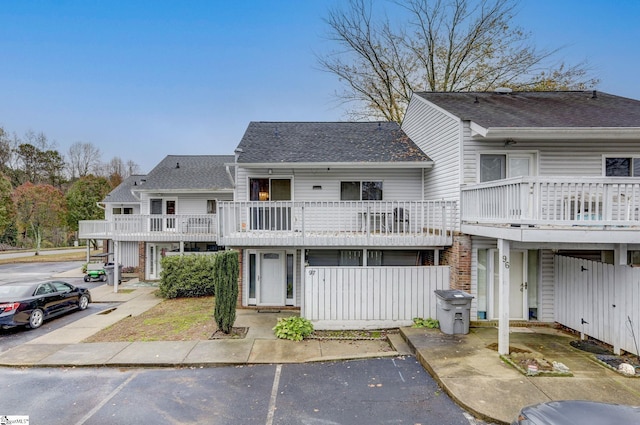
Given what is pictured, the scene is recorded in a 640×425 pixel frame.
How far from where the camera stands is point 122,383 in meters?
6.13

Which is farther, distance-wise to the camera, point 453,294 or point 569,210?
point 453,294

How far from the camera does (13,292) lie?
992 cm

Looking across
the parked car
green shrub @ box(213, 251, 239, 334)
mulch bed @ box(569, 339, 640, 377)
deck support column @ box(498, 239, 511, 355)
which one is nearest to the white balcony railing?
deck support column @ box(498, 239, 511, 355)

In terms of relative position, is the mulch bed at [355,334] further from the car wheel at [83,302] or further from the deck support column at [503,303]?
the car wheel at [83,302]

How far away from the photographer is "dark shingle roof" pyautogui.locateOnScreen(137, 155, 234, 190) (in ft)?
57.6

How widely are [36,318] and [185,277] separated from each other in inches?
185

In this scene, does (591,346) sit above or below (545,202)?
below

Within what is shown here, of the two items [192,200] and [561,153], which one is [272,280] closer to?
[192,200]

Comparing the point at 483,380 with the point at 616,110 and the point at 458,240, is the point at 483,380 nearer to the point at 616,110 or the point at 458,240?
the point at 458,240

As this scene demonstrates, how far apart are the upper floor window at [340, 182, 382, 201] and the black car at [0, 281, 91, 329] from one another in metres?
9.87

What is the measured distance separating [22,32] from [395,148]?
3356cm

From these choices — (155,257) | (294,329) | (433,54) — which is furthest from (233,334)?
(433,54)

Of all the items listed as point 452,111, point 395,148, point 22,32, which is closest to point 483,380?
point 452,111

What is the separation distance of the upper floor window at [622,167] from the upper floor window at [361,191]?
6.27 metres
